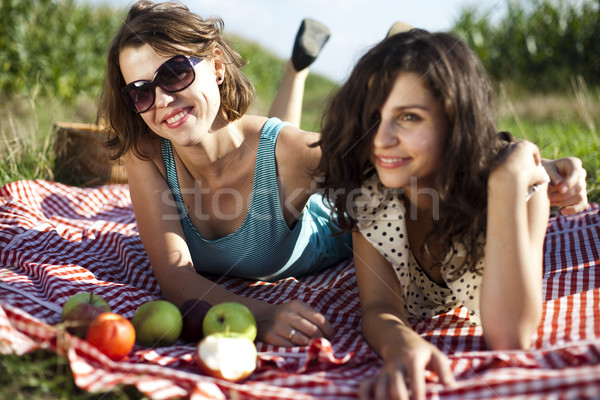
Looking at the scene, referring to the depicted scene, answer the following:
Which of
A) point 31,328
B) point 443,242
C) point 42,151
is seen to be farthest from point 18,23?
point 443,242

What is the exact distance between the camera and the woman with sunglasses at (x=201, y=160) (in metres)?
2.47

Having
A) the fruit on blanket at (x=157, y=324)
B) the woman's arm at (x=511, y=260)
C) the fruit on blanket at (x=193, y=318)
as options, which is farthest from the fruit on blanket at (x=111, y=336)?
the woman's arm at (x=511, y=260)

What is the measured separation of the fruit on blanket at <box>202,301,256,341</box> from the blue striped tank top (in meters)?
0.75

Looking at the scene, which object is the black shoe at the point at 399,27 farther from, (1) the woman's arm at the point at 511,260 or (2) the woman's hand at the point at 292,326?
(2) the woman's hand at the point at 292,326

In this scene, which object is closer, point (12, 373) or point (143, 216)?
point (12, 373)

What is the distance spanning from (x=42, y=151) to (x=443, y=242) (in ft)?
12.9

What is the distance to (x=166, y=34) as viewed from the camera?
98.1 inches

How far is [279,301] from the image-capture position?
2.74m

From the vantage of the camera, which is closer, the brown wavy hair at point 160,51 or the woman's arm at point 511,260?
the woman's arm at point 511,260

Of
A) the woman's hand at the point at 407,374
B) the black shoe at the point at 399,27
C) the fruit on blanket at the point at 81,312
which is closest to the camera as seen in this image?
the woman's hand at the point at 407,374

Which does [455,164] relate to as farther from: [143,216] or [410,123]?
[143,216]

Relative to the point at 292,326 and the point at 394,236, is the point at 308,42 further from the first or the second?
the point at 292,326

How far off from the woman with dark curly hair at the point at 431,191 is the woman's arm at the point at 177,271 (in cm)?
25

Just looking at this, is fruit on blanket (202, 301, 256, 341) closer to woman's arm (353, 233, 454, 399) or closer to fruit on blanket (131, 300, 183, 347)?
fruit on blanket (131, 300, 183, 347)
